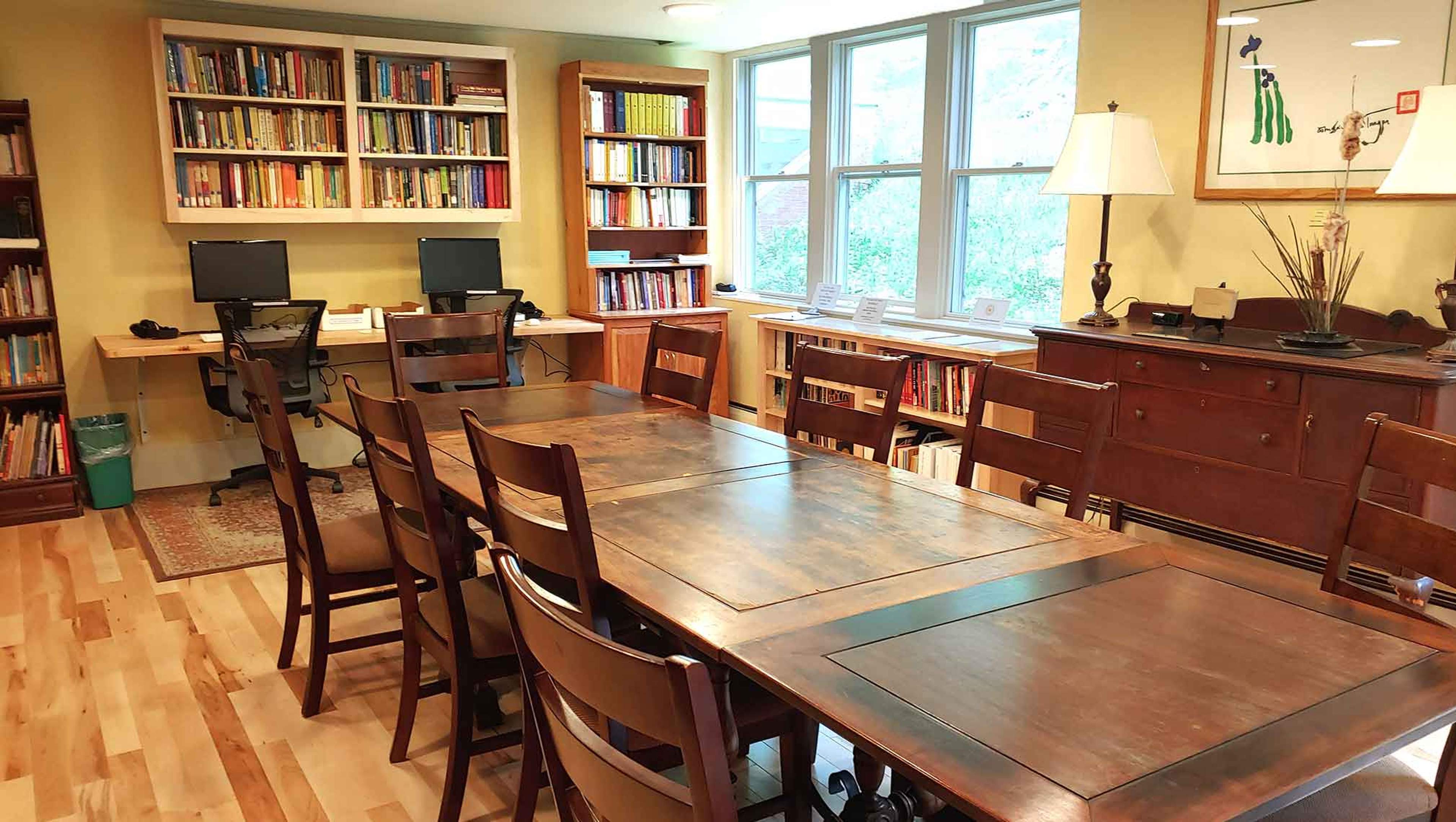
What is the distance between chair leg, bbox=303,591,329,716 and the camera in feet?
9.16

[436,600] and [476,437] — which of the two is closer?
[476,437]

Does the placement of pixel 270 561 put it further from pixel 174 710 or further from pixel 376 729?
pixel 376 729

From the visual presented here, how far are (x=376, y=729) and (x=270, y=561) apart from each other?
1.61 meters

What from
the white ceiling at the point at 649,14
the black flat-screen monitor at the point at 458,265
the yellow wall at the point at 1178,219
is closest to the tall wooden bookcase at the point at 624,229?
the white ceiling at the point at 649,14

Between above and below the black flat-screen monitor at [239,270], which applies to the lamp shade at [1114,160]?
above

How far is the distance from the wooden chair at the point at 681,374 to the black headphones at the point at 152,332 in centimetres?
283

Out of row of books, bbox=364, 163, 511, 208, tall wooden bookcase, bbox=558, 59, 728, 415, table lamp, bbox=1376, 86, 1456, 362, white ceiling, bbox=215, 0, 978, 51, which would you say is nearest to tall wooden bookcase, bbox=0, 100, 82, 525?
white ceiling, bbox=215, 0, 978, 51

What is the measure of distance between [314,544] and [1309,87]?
3.47 metres

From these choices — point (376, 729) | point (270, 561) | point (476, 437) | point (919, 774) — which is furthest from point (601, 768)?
point (270, 561)

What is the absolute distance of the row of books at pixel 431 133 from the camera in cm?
547

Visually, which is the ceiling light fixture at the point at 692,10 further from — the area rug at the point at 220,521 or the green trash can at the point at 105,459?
the green trash can at the point at 105,459

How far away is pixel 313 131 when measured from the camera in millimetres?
5336

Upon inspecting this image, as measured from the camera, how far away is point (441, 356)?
3.56 m

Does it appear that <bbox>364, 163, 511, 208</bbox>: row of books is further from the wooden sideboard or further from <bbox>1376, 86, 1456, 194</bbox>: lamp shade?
<bbox>1376, 86, 1456, 194</bbox>: lamp shade
